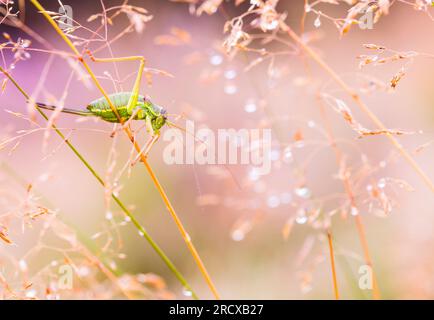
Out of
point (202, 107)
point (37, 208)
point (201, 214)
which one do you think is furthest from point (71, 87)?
point (37, 208)

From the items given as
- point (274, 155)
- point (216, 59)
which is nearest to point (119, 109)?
point (216, 59)

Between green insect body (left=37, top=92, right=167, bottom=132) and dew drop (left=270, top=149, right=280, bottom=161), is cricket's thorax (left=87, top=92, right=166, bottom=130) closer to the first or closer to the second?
green insect body (left=37, top=92, right=167, bottom=132)

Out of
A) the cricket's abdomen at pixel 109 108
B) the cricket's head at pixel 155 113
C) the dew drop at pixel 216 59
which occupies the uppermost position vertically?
the dew drop at pixel 216 59

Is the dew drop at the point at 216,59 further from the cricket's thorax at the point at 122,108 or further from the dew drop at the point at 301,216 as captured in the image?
the dew drop at the point at 301,216

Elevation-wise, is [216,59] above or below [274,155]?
above

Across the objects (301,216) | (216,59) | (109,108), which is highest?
(216,59)

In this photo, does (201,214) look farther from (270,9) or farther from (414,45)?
(414,45)

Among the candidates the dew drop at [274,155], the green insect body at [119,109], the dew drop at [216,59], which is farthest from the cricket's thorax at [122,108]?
the dew drop at [274,155]

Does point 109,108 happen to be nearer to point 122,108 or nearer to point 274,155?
point 122,108
